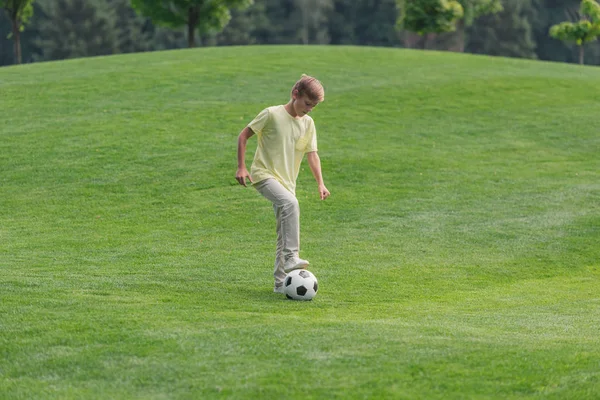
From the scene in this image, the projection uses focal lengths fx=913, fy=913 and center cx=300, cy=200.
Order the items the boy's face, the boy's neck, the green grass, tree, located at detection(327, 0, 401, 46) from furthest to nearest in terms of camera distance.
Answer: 1. tree, located at detection(327, 0, 401, 46)
2. the boy's neck
3. the boy's face
4. the green grass

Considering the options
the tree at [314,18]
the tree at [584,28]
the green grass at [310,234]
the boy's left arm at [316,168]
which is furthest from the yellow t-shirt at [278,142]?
the tree at [314,18]

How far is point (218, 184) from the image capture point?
692 inches

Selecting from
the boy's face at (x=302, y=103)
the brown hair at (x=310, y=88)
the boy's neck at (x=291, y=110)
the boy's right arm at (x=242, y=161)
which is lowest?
the boy's right arm at (x=242, y=161)

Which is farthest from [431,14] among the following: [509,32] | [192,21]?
[509,32]

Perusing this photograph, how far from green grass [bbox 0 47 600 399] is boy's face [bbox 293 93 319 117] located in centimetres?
189

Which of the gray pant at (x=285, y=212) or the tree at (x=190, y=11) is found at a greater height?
the gray pant at (x=285, y=212)

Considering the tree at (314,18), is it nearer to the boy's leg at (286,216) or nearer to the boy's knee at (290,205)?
the boy's leg at (286,216)

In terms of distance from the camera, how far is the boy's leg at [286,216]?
8.96 metres

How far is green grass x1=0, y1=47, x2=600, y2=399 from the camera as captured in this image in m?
6.25

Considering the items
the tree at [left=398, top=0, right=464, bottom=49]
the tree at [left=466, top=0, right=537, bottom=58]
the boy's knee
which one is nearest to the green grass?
the boy's knee

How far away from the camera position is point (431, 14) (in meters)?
49.6

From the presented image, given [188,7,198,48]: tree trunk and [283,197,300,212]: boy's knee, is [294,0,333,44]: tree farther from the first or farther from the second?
[283,197,300,212]: boy's knee

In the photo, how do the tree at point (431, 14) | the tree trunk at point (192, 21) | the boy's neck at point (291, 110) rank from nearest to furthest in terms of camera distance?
the boy's neck at point (291, 110)
the tree trunk at point (192, 21)
the tree at point (431, 14)

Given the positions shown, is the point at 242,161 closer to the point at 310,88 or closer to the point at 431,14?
the point at 310,88
